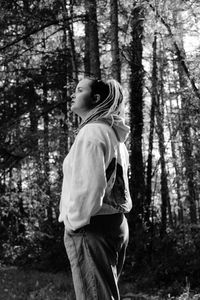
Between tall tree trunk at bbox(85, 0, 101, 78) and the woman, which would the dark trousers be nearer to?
the woman

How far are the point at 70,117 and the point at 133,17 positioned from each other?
10.4ft

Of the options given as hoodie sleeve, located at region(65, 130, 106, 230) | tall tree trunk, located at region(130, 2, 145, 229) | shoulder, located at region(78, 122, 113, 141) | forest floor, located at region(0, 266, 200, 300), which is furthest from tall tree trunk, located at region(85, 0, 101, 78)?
hoodie sleeve, located at region(65, 130, 106, 230)

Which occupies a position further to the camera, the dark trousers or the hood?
the hood

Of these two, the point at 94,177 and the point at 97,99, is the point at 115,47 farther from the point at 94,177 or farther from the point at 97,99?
the point at 94,177

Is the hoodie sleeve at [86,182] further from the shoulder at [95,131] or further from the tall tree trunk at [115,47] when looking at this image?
the tall tree trunk at [115,47]

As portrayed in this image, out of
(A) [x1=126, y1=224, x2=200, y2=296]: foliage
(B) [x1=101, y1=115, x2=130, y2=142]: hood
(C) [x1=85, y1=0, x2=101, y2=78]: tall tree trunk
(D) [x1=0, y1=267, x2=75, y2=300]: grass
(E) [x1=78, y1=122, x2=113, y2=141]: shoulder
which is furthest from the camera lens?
(C) [x1=85, y1=0, x2=101, y2=78]: tall tree trunk

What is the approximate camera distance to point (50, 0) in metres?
10.8

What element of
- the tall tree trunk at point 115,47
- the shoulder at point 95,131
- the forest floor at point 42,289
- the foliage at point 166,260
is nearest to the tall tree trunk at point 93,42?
the tall tree trunk at point 115,47

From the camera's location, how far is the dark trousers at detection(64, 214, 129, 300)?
2.57 metres

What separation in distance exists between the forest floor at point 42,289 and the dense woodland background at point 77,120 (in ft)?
3.33

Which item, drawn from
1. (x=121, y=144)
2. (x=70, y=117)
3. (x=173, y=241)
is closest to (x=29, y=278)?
(x=173, y=241)

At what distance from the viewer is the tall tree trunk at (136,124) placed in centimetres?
1106

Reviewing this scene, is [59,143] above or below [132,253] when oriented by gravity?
above

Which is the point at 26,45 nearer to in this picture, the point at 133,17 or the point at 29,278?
the point at 133,17
